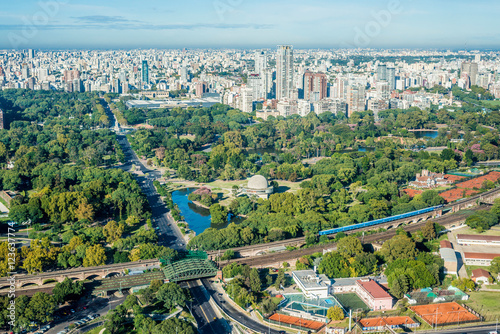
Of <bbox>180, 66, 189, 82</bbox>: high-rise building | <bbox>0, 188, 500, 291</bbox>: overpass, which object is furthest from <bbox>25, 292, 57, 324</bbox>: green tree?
<bbox>180, 66, 189, 82</bbox>: high-rise building

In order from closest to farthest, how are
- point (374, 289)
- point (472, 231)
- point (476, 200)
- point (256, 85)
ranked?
1. point (374, 289)
2. point (472, 231)
3. point (476, 200)
4. point (256, 85)

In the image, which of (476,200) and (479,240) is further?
(476,200)

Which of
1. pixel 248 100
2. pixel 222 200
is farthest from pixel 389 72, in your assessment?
pixel 222 200

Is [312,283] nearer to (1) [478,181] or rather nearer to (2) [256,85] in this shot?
(1) [478,181]

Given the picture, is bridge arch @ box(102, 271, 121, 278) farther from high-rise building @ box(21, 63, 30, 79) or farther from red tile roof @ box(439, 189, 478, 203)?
high-rise building @ box(21, 63, 30, 79)

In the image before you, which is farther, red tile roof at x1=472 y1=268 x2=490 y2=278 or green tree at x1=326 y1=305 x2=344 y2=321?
red tile roof at x1=472 y1=268 x2=490 y2=278

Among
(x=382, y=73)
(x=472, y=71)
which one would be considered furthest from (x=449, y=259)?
(x=472, y=71)

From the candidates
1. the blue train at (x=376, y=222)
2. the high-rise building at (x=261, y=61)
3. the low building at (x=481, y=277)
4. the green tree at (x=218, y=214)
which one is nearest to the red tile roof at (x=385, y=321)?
the low building at (x=481, y=277)
